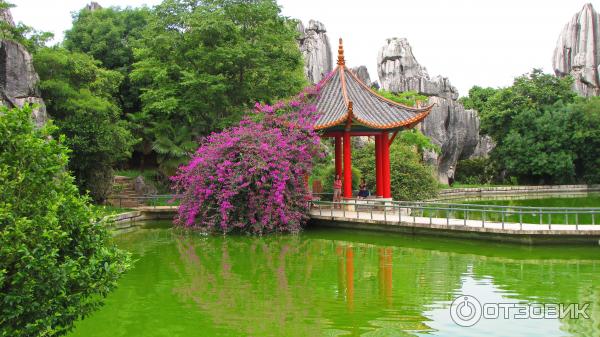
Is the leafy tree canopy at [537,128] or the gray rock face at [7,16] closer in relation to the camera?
the gray rock face at [7,16]

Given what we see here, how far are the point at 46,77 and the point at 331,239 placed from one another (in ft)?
39.4

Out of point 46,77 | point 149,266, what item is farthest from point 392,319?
point 46,77

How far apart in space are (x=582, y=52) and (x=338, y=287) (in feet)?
155

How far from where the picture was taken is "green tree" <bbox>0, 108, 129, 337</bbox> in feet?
15.9

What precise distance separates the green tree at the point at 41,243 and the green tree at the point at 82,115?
49.7 feet

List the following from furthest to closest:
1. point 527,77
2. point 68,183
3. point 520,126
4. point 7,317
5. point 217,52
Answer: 1. point 527,77
2. point 520,126
3. point 217,52
4. point 68,183
5. point 7,317

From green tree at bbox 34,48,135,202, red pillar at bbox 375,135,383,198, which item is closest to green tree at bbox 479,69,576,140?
red pillar at bbox 375,135,383,198

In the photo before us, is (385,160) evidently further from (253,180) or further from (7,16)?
(7,16)

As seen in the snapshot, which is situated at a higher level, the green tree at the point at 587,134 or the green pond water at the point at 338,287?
the green tree at the point at 587,134

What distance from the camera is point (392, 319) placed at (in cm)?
781

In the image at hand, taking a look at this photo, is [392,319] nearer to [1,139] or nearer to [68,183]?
[68,183]

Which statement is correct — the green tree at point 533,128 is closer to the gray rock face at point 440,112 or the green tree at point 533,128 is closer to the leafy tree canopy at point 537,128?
the leafy tree canopy at point 537,128

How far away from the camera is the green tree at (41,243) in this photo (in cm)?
486

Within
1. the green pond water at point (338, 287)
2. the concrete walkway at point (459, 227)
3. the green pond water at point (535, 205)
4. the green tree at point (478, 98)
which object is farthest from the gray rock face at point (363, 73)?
the green pond water at point (338, 287)
